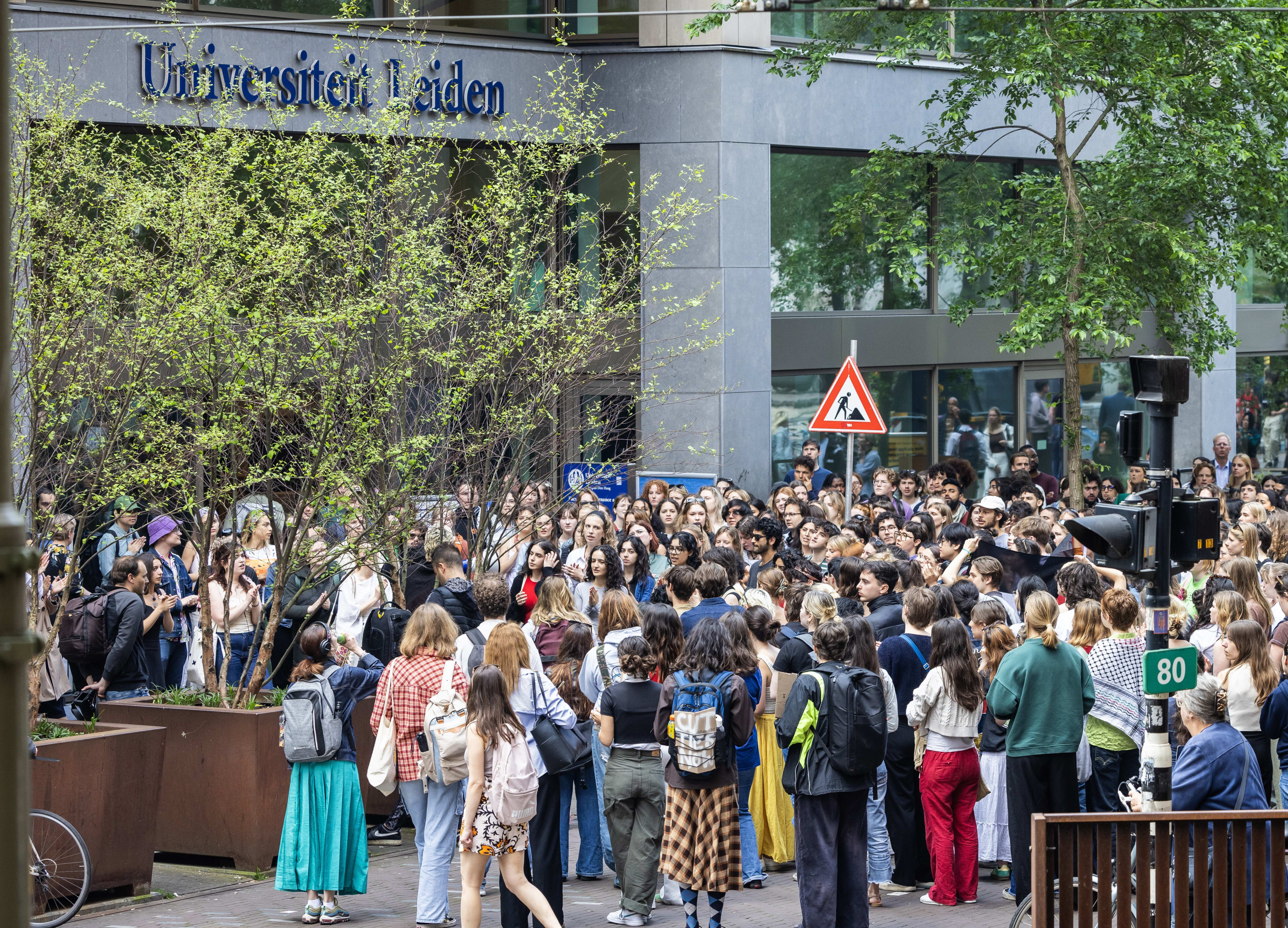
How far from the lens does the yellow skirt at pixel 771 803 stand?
32.9ft

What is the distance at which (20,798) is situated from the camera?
1.89 metres

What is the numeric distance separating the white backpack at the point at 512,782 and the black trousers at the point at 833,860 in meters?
1.50

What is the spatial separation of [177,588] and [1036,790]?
7593 mm

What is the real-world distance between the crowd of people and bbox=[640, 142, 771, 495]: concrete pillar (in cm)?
976

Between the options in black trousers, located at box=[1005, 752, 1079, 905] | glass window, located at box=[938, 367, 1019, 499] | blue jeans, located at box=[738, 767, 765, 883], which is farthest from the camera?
glass window, located at box=[938, 367, 1019, 499]

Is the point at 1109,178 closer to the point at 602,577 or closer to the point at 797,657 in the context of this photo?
the point at 602,577

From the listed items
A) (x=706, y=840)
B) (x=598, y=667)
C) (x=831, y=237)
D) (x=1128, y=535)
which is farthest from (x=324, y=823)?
(x=831, y=237)

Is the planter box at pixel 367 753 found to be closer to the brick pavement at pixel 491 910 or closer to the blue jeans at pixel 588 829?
the brick pavement at pixel 491 910

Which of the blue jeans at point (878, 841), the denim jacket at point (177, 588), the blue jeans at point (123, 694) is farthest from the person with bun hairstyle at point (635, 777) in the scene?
the denim jacket at point (177, 588)

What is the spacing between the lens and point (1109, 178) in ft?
61.9

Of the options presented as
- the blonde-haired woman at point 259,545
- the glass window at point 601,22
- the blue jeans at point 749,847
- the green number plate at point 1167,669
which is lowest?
the blue jeans at point 749,847

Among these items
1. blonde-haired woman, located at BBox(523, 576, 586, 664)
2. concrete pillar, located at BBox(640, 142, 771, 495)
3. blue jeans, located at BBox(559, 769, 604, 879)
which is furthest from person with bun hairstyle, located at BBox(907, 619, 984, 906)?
concrete pillar, located at BBox(640, 142, 771, 495)

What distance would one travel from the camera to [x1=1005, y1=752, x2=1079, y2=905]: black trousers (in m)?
8.86

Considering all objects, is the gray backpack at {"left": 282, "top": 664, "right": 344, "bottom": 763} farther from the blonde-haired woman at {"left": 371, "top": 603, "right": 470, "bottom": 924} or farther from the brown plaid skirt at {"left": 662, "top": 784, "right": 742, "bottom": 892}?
the brown plaid skirt at {"left": 662, "top": 784, "right": 742, "bottom": 892}
